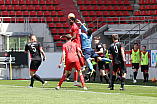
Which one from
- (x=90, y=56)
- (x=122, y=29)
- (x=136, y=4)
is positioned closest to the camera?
(x=90, y=56)

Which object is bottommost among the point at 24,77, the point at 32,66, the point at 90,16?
the point at 24,77

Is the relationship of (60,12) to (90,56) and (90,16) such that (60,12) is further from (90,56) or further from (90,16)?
(90,56)

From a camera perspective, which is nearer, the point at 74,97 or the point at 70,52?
the point at 74,97

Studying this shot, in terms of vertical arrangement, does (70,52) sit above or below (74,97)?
above

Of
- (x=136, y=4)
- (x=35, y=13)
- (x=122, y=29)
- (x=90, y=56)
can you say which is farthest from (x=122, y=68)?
(x=136, y=4)

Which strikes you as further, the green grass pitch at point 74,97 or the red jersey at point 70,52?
the red jersey at point 70,52

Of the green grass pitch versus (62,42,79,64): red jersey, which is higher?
(62,42,79,64): red jersey

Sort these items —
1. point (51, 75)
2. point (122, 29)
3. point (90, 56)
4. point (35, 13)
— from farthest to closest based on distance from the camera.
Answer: point (35, 13) → point (122, 29) → point (51, 75) → point (90, 56)

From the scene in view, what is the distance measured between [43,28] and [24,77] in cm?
609

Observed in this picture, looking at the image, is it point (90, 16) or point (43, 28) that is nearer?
point (43, 28)

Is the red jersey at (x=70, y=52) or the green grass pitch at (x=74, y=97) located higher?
the red jersey at (x=70, y=52)

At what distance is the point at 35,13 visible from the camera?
33219mm

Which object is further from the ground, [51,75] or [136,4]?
[136,4]

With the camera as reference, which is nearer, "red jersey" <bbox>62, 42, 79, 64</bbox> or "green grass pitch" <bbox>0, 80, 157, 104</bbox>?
"green grass pitch" <bbox>0, 80, 157, 104</bbox>
